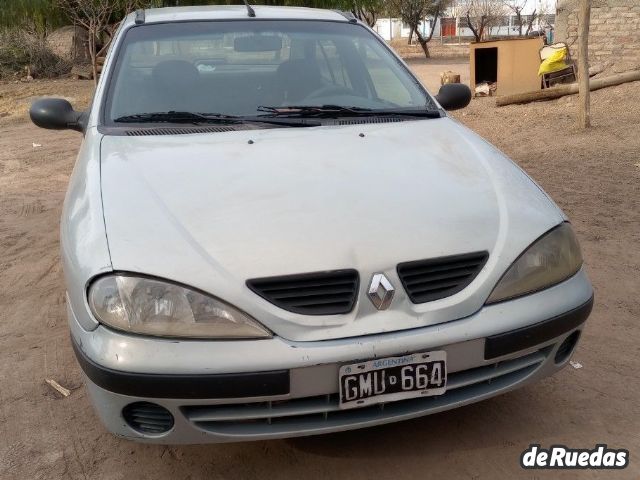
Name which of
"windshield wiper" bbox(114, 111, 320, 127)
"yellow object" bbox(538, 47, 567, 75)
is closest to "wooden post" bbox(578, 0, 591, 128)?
"yellow object" bbox(538, 47, 567, 75)

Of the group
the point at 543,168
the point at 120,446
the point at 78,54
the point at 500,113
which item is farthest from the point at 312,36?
the point at 78,54

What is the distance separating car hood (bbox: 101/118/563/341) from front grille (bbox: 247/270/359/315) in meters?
0.02

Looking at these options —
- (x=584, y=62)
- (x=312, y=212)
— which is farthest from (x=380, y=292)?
(x=584, y=62)

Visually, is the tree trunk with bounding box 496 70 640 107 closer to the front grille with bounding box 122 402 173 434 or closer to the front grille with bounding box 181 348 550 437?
the front grille with bounding box 181 348 550 437

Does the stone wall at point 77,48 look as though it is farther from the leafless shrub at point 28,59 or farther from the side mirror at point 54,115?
the side mirror at point 54,115

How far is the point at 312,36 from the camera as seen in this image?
3555 mm

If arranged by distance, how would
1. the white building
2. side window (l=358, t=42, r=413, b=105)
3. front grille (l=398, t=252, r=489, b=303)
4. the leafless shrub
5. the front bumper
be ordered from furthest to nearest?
the white building
the leafless shrub
side window (l=358, t=42, r=413, b=105)
front grille (l=398, t=252, r=489, b=303)
the front bumper

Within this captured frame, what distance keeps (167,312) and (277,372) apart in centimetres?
38

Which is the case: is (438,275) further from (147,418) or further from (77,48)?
(77,48)

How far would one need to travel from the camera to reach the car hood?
2.00 metres

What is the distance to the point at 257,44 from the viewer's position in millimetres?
3455

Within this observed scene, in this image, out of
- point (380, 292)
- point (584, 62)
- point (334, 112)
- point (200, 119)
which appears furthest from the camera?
point (584, 62)

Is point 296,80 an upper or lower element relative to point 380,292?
upper

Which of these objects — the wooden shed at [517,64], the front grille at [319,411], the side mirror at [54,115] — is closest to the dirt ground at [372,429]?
the front grille at [319,411]
